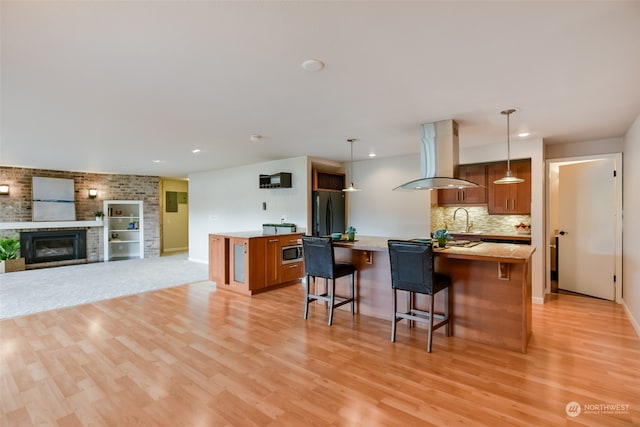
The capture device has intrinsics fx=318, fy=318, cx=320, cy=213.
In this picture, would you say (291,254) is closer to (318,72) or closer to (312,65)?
(318,72)

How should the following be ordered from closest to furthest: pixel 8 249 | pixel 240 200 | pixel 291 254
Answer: pixel 291 254, pixel 8 249, pixel 240 200

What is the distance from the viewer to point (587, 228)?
16.7ft

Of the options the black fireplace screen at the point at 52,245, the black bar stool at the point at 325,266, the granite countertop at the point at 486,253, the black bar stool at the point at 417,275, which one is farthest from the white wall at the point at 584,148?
the black fireplace screen at the point at 52,245

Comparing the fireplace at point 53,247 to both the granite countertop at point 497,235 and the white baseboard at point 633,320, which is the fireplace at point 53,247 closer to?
the granite countertop at point 497,235

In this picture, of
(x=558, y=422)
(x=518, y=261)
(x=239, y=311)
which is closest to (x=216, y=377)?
(x=239, y=311)

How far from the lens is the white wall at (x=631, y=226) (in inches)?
143

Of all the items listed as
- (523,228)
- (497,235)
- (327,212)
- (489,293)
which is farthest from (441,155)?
(327,212)

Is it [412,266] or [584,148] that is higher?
[584,148]

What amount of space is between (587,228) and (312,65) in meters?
5.33

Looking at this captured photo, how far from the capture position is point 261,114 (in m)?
3.52

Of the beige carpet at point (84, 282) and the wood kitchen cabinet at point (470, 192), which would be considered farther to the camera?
the wood kitchen cabinet at point (470, 192)

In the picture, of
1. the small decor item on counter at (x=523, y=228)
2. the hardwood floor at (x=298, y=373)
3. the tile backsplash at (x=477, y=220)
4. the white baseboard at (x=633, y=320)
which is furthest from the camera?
the tile backsplash at (x=477, y=220)

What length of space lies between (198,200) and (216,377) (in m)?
6.66

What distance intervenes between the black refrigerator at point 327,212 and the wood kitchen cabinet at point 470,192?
6.60 feet
